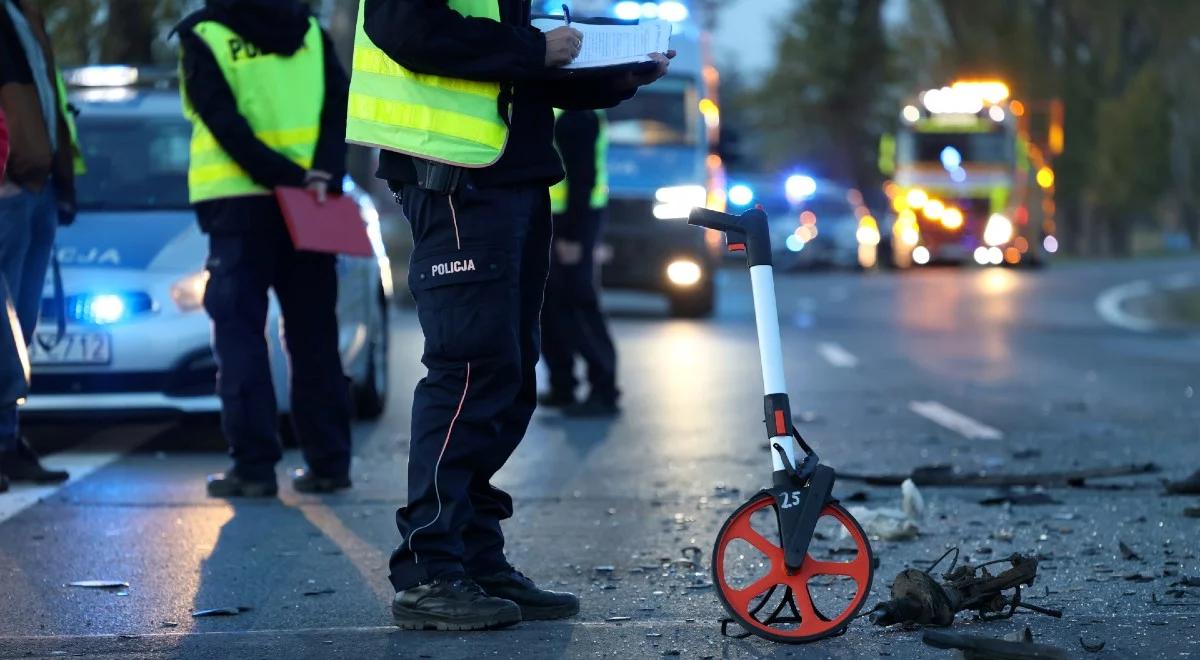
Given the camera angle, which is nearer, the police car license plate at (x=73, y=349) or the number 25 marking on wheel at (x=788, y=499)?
the number 25 marking on wheel at (x=788, y=499)

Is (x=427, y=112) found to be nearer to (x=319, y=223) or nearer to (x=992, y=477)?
(x=319, y=223)

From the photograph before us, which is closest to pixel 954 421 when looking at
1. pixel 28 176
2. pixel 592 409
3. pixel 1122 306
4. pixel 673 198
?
pixel 592 409

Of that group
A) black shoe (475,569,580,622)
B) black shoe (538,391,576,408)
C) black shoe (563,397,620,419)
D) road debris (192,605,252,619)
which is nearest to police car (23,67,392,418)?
black shoe (563,397,620,419)

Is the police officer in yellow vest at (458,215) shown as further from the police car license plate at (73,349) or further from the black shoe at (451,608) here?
the police car license plate at (73,349)

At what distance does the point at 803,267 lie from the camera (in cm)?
3741

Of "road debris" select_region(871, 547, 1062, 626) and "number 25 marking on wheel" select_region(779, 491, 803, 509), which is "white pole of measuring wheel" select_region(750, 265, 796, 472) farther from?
"road debris" select_region(871, 547, 1062, 626)

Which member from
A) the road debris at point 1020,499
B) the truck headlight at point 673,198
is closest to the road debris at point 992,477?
the road debris at point 1020,499

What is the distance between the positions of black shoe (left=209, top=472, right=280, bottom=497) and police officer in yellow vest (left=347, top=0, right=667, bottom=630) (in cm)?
258

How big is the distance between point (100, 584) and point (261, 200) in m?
2.15

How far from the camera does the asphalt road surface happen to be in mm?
5020

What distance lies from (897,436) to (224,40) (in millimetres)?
3899

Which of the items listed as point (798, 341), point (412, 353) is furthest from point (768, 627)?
point (798, 341)

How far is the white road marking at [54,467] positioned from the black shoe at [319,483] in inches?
34.3

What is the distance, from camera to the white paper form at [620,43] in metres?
5.11
